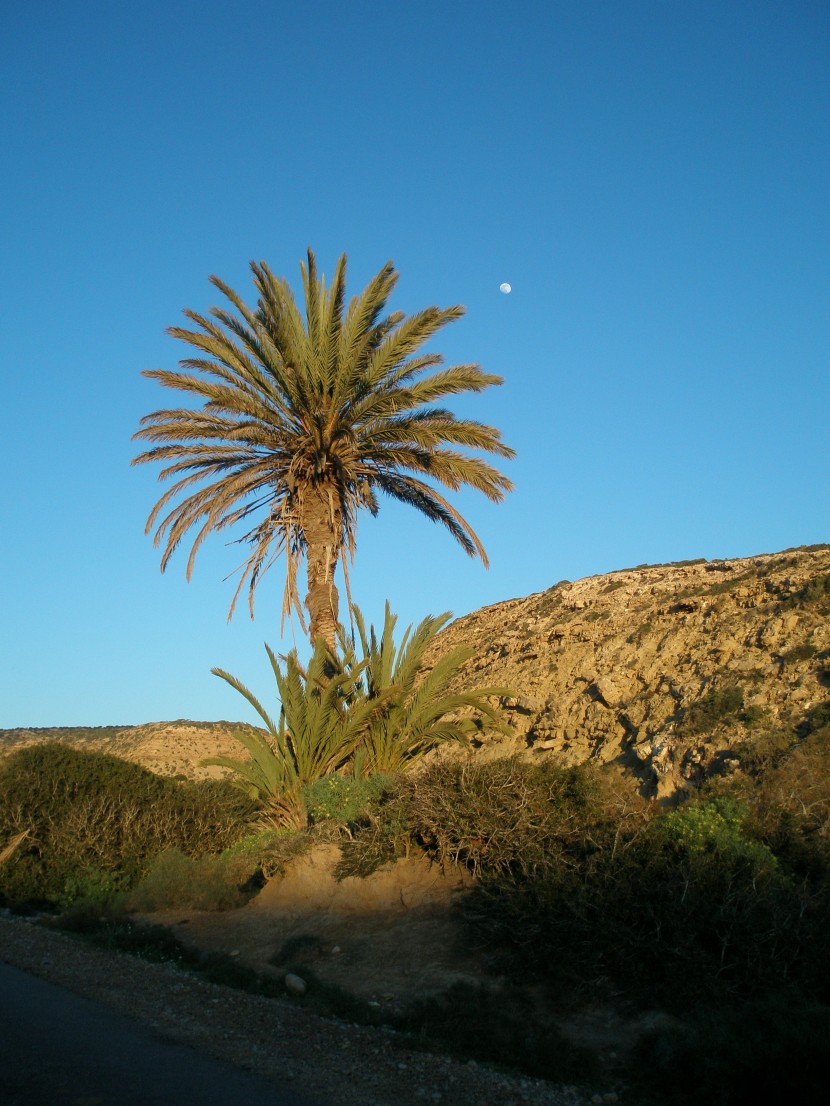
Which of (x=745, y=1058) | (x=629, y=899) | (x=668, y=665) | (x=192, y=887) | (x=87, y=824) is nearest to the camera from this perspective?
(x=745, y=1058)

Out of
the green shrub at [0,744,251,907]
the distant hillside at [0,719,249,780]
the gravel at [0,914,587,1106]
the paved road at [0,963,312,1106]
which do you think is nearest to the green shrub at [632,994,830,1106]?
the gravel at [0,914,587,1106]

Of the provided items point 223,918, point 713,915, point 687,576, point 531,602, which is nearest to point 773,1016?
point 713,915

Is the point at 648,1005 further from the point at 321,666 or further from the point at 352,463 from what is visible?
the point at 352,463

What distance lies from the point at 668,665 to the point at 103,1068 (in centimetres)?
1017

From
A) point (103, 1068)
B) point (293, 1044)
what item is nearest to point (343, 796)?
point (293, 1044)

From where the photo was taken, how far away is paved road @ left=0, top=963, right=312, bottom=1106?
17.1 ft

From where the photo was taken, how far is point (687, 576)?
17.2m

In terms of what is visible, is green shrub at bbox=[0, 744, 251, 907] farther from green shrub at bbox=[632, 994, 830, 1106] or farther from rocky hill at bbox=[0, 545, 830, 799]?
green shrub at bbox=[632, 994, 830, 1106]

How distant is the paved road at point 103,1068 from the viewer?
5223mm

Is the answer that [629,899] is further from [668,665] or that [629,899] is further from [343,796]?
[668,665]

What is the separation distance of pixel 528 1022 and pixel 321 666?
900cm

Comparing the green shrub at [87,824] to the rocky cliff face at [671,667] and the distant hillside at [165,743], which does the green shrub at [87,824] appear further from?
the distant hillside at [165,743]

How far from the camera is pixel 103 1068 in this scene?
226 inches

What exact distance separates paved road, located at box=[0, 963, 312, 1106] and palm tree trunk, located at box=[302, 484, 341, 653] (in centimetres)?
990
